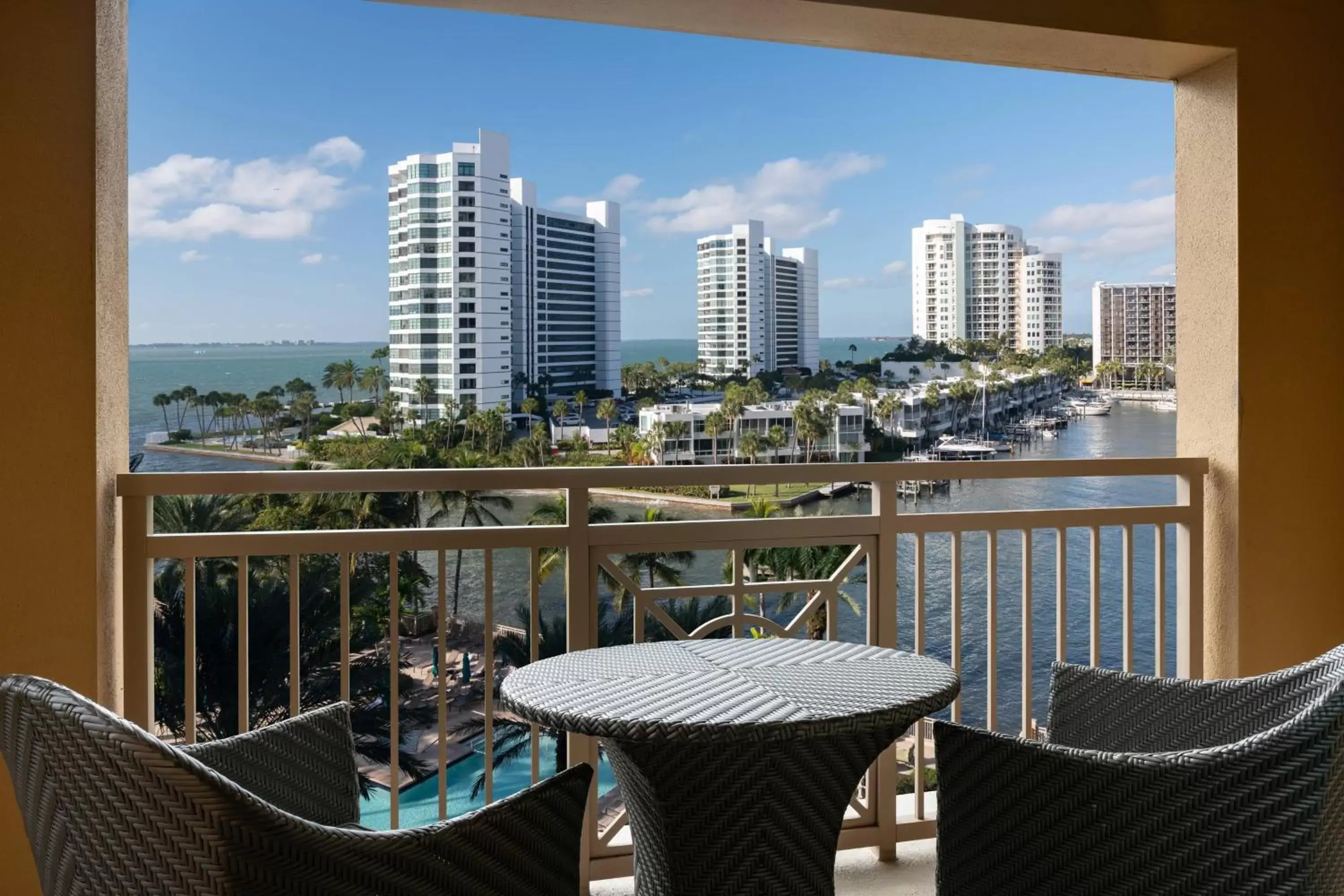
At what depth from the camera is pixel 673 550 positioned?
246 cm

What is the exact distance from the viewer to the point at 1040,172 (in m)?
15.7

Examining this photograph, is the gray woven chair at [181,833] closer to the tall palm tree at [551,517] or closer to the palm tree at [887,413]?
the tall palm tree at [551,517]

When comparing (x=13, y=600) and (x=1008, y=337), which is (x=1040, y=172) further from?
(x=13, y=600)

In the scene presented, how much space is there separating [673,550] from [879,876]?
101cm

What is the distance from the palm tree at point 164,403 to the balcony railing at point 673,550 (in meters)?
7.42

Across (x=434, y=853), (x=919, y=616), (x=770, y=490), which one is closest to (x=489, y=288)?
(x=770, y=490)

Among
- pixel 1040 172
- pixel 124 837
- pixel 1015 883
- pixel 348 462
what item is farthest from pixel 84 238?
pixel 1040 172

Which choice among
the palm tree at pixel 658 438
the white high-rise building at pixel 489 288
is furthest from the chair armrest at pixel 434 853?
the palm tree at pixel 658 438

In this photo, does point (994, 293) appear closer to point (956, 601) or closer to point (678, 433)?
point (678, 433)

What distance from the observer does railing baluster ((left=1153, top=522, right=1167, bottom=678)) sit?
2930 mm

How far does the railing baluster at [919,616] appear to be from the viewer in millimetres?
2646

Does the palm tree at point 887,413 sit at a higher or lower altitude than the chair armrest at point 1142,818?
higher

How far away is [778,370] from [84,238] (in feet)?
28.0

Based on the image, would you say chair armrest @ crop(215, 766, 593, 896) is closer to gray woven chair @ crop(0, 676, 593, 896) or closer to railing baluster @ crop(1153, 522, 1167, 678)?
gray woven chair @ crop(0, 676, 593, 896)
